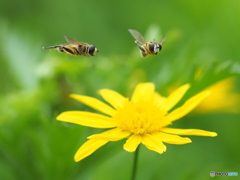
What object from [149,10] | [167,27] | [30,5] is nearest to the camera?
[167,27]

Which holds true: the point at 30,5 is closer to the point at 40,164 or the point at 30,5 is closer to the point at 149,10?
the point at 149,10

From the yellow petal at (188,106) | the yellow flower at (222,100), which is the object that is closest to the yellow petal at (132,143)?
the yellow petal at (188,106)

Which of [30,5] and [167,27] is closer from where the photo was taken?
[167,27]

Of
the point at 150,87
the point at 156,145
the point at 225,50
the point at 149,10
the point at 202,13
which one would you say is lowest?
the point at 156,145

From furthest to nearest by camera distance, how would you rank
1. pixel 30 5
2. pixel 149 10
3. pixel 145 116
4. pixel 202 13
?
pixel 30 5 → pixel 149 10 → pixel 202 13 → pixel 145 116

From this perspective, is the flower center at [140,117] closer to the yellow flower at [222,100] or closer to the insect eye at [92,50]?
the insect eye at [92,50]

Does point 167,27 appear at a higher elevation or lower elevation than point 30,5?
lower

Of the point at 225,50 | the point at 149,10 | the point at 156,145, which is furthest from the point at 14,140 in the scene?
the point at 149,10
